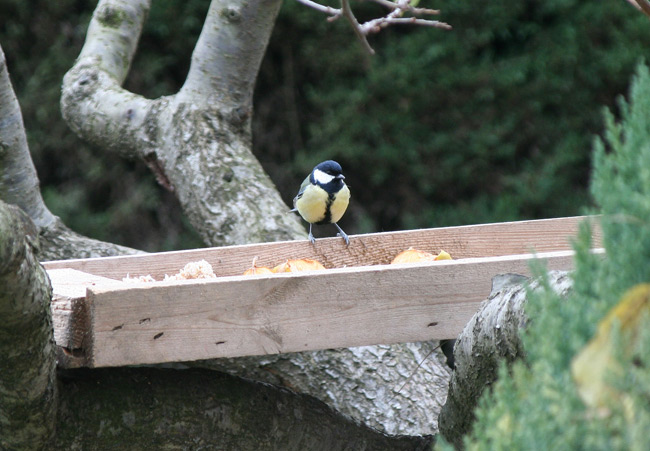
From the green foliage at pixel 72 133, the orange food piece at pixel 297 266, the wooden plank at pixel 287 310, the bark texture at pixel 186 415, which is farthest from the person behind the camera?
the green foliage at pixel 72 133

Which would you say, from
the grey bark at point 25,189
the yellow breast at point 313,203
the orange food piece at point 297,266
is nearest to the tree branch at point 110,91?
the grey bark at point 25,189

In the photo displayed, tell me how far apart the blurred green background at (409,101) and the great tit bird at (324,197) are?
5.90ft

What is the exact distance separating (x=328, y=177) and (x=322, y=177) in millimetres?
25

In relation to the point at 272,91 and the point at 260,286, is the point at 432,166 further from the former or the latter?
the point at 260,286

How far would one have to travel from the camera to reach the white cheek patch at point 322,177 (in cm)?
253

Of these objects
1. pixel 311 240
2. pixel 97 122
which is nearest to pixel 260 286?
pixel 311 240

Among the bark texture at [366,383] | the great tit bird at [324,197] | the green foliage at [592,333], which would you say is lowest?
the bark texture at [366,383]

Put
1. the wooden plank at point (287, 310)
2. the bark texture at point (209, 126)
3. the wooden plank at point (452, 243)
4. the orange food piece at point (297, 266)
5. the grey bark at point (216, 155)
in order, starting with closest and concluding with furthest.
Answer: the wooden plank at point (287, 310) < the orange food piece at point (297, 266) < the grey bark at point (216, 155) < the wooden plank at point (452, 243) < the bark texture at point (209, 126)

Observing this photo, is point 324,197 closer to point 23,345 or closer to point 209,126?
point 209,126

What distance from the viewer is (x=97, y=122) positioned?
2.59 metres

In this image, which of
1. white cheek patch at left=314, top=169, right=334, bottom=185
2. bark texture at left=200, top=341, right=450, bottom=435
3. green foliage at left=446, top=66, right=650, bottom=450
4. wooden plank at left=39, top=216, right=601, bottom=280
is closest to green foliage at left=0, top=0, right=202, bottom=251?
white cheek patch at left=314, top=169, right=334, bottom=185

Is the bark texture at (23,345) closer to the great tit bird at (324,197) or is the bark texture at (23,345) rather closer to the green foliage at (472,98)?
the great tit bird at (324,197)

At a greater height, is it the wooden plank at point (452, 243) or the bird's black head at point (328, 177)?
the wooden plank at point (452, 243)

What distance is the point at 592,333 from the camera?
0.58 m
